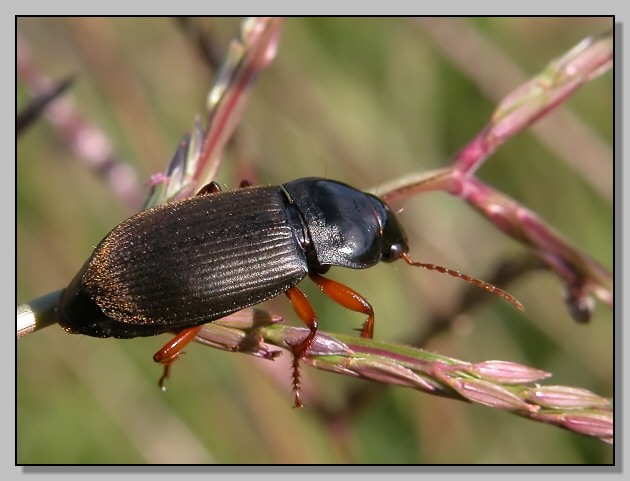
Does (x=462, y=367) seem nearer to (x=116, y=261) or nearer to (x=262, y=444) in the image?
(x=116, y=261)

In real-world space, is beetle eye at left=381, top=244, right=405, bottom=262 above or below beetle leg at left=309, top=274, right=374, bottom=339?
above

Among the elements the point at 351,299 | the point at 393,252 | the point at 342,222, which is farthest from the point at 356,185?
the point at 351,299

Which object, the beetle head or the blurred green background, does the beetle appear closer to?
the beetle head

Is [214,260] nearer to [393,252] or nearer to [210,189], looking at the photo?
[210,189]

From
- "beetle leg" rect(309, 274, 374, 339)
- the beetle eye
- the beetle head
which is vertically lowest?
"beetle leg" rect(309, 274, 374, 339)

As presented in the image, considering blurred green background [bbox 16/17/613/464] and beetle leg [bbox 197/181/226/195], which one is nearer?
beetle leg [bbox 197/181/226/195]

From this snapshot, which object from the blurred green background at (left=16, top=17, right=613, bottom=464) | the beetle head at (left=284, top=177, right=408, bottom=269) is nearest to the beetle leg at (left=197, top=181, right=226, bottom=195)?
the beetle head at (left=284, top=177, right=408, bottom=269)

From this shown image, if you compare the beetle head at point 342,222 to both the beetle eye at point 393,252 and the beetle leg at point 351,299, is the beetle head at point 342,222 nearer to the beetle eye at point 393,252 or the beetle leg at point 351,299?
the beetle eye at point 393,252
